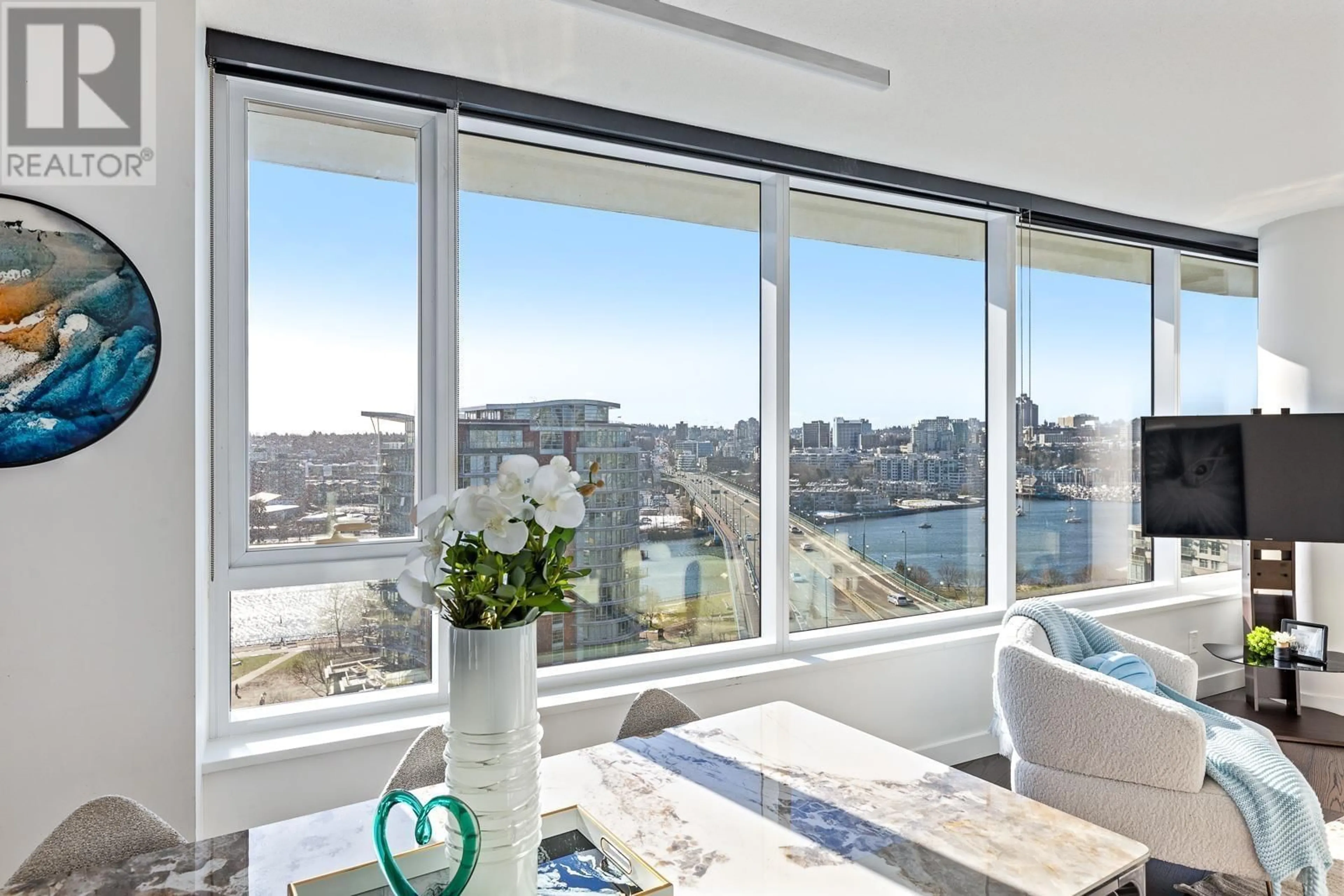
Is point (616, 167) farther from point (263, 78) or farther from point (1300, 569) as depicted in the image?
point (1300, 569)

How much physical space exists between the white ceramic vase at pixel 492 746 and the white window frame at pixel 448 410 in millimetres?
1505

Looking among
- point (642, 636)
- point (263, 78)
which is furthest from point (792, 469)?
point (263, 78)

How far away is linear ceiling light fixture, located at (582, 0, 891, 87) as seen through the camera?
201 cm

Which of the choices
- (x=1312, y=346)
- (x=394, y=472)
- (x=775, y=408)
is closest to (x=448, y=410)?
(x=394, y=472)

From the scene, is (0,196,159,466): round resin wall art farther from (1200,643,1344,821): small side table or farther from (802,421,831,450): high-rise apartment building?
(1200,643,1344,821): small side table

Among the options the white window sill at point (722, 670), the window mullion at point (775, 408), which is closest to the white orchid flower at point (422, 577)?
the white window sill at point (722, 670)

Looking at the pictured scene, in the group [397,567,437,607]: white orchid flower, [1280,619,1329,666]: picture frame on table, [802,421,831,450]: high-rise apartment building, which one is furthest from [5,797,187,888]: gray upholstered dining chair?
[1280,619,1329,666]: picture frame on table

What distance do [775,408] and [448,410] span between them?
131cm

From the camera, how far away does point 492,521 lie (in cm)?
101

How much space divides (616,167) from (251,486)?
1688 millimetres

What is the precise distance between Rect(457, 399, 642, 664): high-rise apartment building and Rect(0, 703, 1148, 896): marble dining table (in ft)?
3.65

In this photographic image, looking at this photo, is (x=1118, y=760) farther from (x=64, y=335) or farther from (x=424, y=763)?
(x=64, y=335)

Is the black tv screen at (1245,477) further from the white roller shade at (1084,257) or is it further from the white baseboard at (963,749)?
the white baseboard at (963,749)

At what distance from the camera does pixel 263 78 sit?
7.39ft
